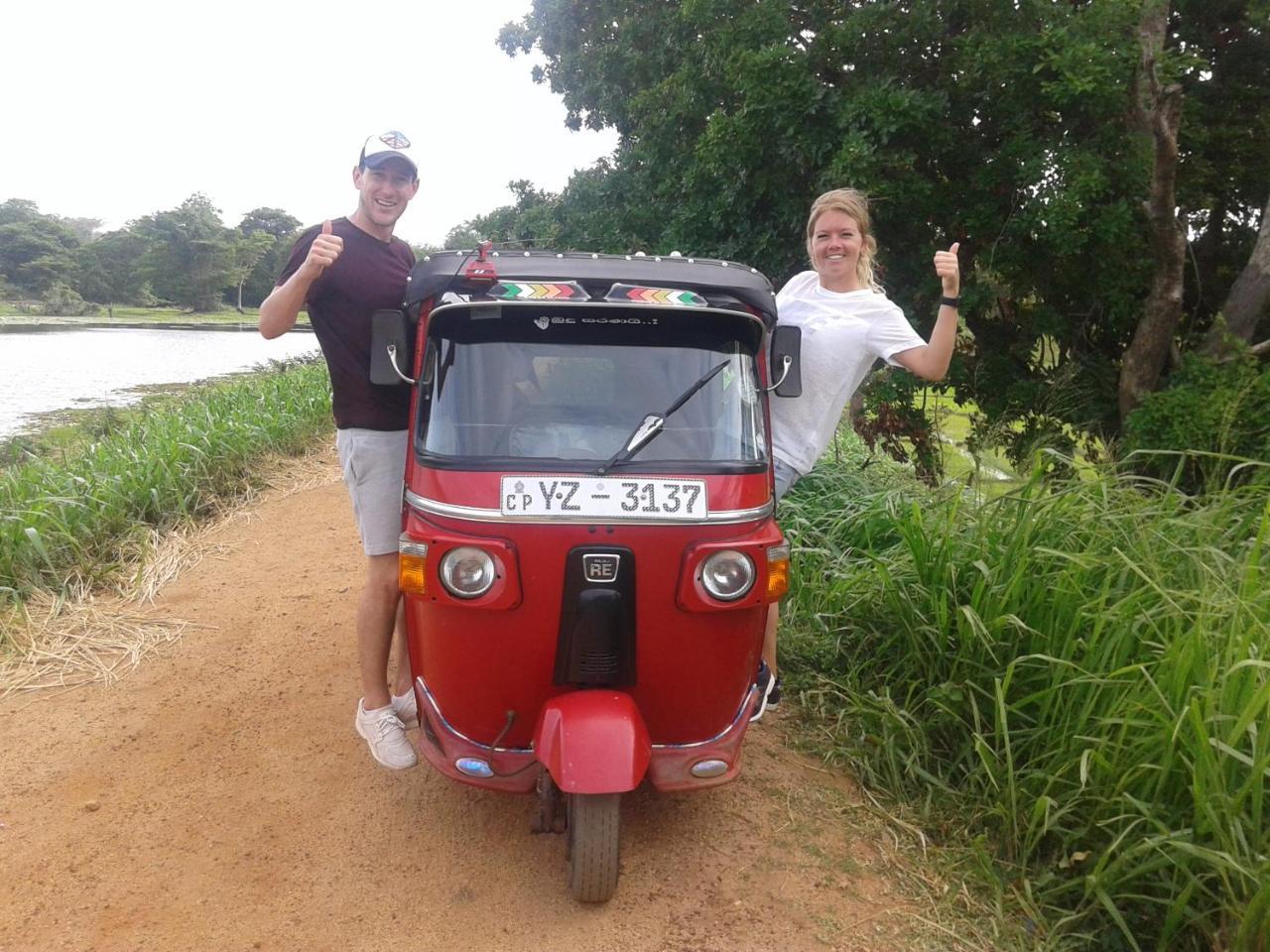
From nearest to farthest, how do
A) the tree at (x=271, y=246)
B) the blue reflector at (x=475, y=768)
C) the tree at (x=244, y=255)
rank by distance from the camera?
1. the blue reflector at (x=475, y=768)
2. the tree at (x=244, y=255)
3. the tree at (x=271, y=246)

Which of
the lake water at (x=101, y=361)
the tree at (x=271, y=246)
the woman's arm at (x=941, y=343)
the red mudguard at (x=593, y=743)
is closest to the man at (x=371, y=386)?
the red mudguard at (x=593, y=743)

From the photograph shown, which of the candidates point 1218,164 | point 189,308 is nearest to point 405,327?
point 1218,164

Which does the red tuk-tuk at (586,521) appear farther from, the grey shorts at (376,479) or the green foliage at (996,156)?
the green foliage at (996,156)

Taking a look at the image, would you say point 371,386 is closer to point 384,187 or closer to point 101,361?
point 384,187

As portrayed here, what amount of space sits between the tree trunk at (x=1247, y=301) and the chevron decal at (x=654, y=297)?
6.46m

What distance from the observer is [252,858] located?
9.62ft

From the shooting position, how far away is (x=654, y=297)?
2.69m

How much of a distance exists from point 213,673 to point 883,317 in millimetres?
3621

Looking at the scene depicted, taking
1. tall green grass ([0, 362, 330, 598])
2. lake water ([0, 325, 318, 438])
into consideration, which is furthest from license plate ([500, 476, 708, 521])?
lake water ([0, 325, 318, 438])

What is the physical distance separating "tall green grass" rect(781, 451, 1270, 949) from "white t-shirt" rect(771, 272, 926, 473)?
30.0 inches

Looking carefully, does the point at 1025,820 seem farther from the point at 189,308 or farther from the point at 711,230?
the point at 189,308

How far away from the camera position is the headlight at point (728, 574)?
2.64 metres

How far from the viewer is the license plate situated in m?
2.56

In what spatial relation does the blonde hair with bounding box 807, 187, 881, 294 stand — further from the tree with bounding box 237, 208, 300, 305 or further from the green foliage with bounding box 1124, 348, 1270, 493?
the tree with bounding box 237, 208, 300, 305
